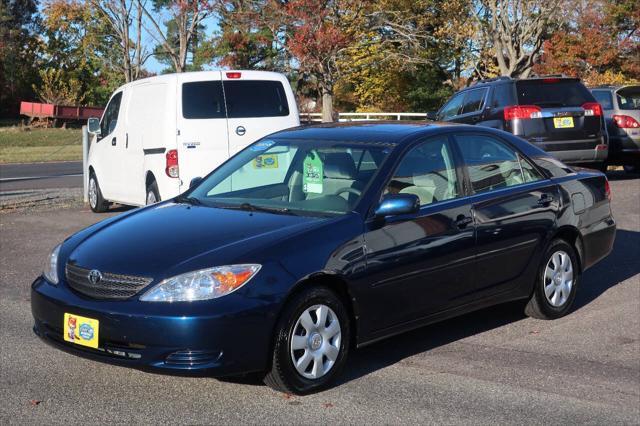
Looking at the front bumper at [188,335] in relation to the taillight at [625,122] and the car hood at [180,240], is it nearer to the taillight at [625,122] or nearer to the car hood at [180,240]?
the car hood at [180,240]

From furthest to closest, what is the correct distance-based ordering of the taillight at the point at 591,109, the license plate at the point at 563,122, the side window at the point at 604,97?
1. the side window at the point at 604,97
2. the taillight at the point at 591,109
3. the license plate at the point at 563,122

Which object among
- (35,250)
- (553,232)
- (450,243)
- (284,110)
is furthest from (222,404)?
(284,110)

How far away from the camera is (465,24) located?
34688mm

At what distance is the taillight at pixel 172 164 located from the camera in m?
10.6

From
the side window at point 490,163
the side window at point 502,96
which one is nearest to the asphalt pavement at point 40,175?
the side window at point 502,96

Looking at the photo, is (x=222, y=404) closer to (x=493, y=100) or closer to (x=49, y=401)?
(x=49, y=401)

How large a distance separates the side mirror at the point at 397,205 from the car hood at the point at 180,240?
380mm

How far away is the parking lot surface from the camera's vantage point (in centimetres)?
478

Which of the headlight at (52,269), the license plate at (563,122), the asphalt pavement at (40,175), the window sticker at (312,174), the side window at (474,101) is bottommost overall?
the asphalt pavement at (40,175)

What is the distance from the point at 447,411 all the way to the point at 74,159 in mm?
27604

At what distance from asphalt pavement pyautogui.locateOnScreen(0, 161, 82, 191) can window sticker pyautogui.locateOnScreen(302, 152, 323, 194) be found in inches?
526

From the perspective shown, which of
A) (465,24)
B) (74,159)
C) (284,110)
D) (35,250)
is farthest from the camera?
(465,24)

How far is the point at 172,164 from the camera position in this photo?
10.6 m

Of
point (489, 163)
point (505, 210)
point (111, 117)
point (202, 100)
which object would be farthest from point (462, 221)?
point (111, 117)
